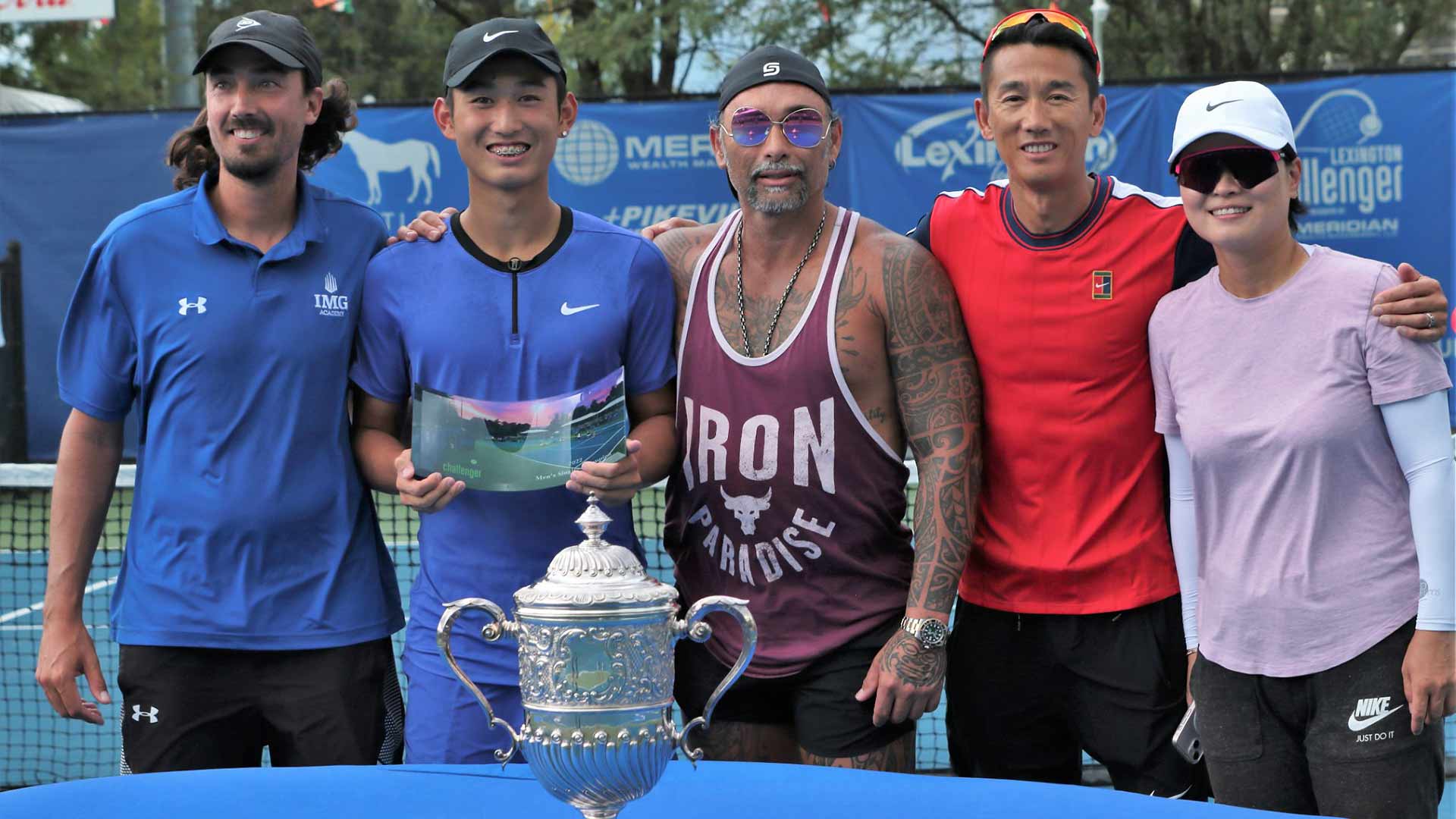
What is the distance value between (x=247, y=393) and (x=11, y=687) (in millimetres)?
5079

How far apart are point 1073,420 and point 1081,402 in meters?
0.05

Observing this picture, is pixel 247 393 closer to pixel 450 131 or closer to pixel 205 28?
pixel 450 131

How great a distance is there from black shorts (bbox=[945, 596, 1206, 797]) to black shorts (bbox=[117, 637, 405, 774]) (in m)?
1.47

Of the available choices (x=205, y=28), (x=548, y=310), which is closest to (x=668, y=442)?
(x=548, y=310)

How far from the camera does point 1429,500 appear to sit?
119 inches

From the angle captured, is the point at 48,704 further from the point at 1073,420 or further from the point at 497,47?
the point at 1073,420

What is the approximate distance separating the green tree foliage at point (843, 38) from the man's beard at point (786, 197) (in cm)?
1456

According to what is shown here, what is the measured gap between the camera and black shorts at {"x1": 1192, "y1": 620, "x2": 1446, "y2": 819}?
3.05 m

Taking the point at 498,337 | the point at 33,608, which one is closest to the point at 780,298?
the point at 498,337

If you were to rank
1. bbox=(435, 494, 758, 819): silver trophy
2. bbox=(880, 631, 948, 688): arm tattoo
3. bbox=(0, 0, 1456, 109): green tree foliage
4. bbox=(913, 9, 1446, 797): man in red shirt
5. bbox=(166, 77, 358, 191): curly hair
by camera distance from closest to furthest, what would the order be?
1. bbox=(435, 494, 758, 819): silver trophy
2. bbox=(880, 631, 948, 688): arm tattoo
3. bbox=(913, 9, 1446, 797): man in red shirt
4. bbox=(166, 77, 358, 191): curly hair
5. bbox=(0, 0, 1456, 109): green tree foliage

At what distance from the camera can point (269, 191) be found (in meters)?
3.67

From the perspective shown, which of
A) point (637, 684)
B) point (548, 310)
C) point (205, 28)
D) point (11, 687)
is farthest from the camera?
point (205, 28)

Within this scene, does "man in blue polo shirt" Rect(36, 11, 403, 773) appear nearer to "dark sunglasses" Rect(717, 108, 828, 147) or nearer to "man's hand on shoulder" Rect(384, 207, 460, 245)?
"man's hand on shoulder" Rect(384, 207, 460, 245)

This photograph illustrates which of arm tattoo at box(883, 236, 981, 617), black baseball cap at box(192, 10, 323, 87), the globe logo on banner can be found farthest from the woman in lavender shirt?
the globe logo on banner
